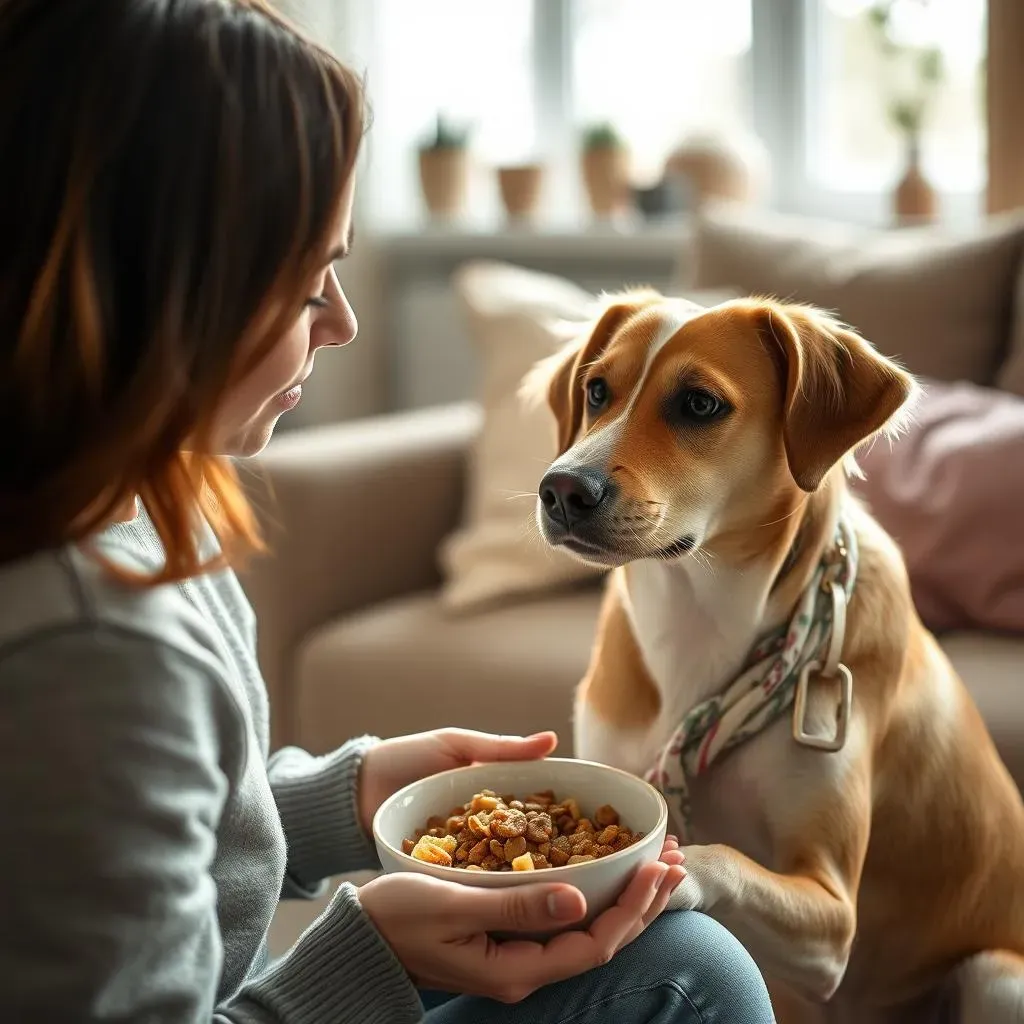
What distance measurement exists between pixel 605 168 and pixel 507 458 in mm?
1107

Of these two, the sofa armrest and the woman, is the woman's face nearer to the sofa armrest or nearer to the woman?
the woman

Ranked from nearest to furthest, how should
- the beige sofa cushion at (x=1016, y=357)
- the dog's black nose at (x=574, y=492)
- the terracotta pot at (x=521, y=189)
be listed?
1. the dog's black nose at (x=574, y=492)
2. the beige sofa cushion at (x=1016, y=357)
3. the terracotta pot at (x=521, y=189)

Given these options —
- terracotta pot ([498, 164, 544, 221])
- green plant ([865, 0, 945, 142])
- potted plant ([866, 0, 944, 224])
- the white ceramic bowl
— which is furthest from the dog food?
terracotta pot ([498, 164, 544, 221])

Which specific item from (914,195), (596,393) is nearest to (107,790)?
(596,393)

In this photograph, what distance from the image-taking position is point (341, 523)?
2.03 metres

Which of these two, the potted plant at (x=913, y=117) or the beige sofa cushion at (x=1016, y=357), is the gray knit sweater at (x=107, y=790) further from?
the potted plant at (x=913, y=117)

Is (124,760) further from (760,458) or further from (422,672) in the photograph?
(422,672)

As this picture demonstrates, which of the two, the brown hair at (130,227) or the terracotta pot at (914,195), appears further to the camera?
the terracotta pot at (914,195)

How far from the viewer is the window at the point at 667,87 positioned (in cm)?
285

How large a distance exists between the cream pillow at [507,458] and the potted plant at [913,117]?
2.66 ft

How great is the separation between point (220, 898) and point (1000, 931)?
2.44 ft

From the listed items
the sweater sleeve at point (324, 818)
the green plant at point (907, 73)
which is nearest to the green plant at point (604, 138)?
the green plant at point (907, 73)

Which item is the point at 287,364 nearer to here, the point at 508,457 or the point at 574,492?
the point at 574,492

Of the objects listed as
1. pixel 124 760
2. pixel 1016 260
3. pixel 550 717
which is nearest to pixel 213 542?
pixel 124 760
